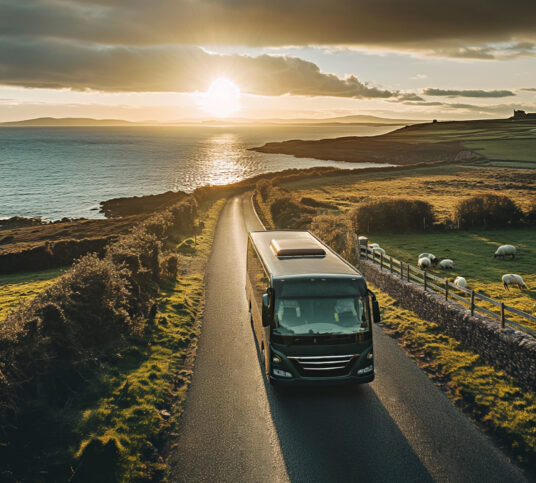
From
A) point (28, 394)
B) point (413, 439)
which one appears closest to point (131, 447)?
point (28, 394)

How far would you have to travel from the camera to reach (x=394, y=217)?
42.1 m

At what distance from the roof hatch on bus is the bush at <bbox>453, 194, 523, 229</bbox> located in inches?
1291

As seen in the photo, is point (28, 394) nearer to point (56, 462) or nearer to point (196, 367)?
point (56, 462)

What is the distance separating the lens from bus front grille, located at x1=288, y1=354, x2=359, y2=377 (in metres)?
10.8

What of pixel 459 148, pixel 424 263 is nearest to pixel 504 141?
pixel 459 148

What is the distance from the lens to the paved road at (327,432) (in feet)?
28.1

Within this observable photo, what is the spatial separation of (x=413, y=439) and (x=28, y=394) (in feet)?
31.1

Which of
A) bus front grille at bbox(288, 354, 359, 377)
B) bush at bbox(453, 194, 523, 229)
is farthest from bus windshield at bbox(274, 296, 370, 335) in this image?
bush at bbox(453, 194, 523, 229)

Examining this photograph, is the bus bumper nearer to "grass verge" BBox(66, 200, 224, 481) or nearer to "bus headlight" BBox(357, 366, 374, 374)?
"bus headlight" BBox(357, 366, 374, 374)

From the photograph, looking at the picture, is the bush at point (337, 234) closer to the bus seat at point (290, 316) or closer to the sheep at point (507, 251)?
the sheep at point (507, 251)

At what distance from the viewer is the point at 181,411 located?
11.0 m

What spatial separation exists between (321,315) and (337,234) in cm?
1827

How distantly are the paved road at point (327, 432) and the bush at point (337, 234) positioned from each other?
12.7 meters

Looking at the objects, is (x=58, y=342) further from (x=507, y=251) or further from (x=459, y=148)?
(x=459, y=148)
